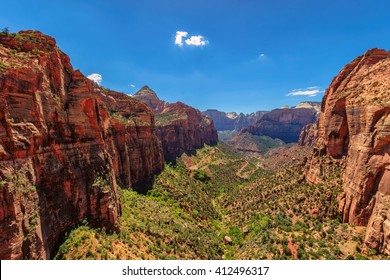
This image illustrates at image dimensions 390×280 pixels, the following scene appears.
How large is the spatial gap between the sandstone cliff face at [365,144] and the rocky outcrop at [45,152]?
4071 centimetres

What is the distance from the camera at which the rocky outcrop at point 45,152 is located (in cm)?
1875

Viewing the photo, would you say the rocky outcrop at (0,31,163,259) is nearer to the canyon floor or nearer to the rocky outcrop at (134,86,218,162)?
the canyon floor

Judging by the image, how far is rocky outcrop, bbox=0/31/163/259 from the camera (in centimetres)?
1875

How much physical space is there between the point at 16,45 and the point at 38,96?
9.62m

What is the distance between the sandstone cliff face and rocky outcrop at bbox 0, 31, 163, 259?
40705 millimetres

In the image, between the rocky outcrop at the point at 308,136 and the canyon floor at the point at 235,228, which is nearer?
the canyon floor at the point at 235,228

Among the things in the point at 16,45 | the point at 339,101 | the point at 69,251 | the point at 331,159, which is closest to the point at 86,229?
the point at 69,251

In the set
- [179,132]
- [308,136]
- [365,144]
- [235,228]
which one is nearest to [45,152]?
[235,228]

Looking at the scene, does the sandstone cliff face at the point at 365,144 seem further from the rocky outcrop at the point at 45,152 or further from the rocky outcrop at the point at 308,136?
the rocky outcrop at the point at 308,136

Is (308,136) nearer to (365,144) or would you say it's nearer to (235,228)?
(235,228)

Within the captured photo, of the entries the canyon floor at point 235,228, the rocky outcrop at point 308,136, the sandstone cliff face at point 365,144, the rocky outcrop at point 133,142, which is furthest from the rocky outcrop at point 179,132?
the sandstone cliff face at point 365,144

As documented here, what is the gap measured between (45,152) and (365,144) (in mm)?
48229

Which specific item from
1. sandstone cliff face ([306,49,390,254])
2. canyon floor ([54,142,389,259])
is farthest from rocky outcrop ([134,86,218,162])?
sandstone cliff face ([306,49,390,254])

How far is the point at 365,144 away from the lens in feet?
108
